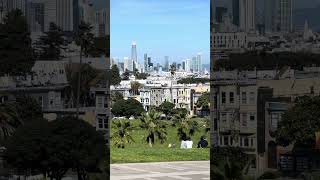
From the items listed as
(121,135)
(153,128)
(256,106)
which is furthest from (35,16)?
(153,128)

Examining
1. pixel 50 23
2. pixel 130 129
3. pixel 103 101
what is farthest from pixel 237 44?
pixel 130 129

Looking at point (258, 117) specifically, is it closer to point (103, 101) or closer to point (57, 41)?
point (103, 101)

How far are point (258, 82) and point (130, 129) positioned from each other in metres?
20.4

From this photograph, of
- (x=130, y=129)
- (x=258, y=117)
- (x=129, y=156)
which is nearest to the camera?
(x=258, y=117)

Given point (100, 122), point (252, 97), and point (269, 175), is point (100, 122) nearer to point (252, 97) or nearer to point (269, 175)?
point (252, 97)

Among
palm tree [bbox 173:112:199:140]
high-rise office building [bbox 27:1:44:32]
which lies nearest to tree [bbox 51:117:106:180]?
high-rise office building [bbox 27:1:44:32]

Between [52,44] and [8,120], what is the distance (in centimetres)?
214

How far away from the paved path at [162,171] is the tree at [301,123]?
7.85 meters

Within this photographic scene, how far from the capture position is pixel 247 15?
15.3 metres

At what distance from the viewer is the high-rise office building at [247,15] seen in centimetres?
1516

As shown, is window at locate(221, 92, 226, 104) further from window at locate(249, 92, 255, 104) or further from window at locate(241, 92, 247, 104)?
window at locate(249, 92, 255, 104)

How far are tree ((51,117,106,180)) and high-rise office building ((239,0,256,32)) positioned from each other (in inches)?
176

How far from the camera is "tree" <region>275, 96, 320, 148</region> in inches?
Answer: 569

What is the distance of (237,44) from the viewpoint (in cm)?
1542
